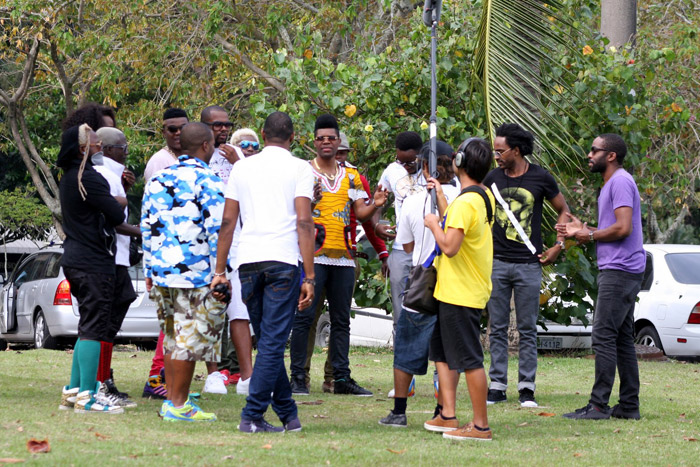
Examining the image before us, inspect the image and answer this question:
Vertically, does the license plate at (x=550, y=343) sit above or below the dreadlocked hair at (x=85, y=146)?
below

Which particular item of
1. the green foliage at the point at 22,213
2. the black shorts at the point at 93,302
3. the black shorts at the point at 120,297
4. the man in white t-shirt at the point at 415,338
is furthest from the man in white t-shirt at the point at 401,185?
the green foliage at the point at 22,213

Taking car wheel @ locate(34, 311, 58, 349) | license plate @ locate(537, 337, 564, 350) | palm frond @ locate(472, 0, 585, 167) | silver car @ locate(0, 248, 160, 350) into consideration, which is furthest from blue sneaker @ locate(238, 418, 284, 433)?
car wheel @ locate(34, 311, 58, 349)

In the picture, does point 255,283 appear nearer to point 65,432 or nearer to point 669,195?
point 65,432

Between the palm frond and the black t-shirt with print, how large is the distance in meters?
1.29

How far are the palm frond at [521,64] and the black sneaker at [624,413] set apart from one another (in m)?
2.72

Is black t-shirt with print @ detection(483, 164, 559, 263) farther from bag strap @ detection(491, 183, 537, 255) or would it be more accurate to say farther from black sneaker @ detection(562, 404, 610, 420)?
black sneaker @ detection(562, 404, 610, 420)

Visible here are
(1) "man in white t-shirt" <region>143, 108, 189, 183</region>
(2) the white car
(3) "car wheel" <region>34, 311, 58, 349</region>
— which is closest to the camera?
(1) "man in white t-shirt" <region>143, 108, 189, 183</region>

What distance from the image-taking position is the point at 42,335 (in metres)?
14.6

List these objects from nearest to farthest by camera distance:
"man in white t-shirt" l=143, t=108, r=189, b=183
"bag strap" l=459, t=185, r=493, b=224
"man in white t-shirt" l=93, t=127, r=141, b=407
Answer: "bag strap" l=459, t=185, r=493, b=224, "man in white t-shirt" l=93, t=127, r=141, b=407, "man in white t-shirt" l=143, t=108, r=189, b=183

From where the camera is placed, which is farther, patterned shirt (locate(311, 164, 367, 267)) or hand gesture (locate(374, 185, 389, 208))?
patterned shirt (locate(311, 164, 367, 267))

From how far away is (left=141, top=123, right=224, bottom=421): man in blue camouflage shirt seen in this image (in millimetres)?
6340

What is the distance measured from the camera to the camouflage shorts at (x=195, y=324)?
632cm

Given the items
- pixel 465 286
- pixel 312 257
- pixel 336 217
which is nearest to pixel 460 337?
pixel 465 286

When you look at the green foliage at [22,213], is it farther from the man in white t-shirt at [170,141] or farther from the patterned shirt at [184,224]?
the patterned shirt at [184,224]
